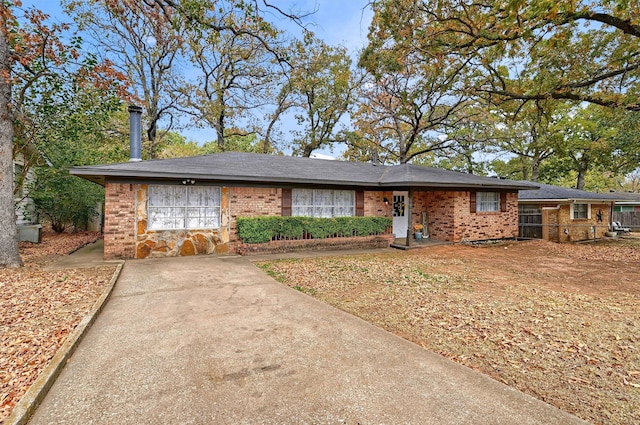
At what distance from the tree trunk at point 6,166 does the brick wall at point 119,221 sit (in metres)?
1.75

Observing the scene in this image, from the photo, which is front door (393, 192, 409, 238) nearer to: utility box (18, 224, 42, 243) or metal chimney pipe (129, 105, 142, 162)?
metal chimney pipe (129, 105, 142, 162)

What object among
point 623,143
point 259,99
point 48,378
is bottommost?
point 48,378

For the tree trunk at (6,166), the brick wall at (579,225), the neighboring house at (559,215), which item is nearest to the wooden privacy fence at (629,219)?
the brick wall at (579,225)

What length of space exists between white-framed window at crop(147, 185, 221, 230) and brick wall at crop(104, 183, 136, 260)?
0.46 metres

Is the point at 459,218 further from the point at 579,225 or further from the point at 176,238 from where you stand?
the point at 176,238

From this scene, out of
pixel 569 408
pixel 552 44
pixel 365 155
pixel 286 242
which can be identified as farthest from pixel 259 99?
pixel 569 408

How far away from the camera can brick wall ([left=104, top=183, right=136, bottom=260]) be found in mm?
7809

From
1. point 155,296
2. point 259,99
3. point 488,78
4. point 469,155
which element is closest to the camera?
point 155,296

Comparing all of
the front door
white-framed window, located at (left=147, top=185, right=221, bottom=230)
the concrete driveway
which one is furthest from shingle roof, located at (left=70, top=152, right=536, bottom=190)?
the concrete driveway

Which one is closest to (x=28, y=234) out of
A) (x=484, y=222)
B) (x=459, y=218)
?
(x=459, y=218)

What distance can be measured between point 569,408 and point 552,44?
915 cm

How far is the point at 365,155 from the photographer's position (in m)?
25.3

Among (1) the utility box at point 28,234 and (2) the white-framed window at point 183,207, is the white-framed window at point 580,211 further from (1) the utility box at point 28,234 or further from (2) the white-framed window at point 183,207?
(1) the utility box at point 28,234

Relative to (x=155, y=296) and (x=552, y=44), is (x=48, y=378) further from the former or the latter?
(x=552, y=44)
